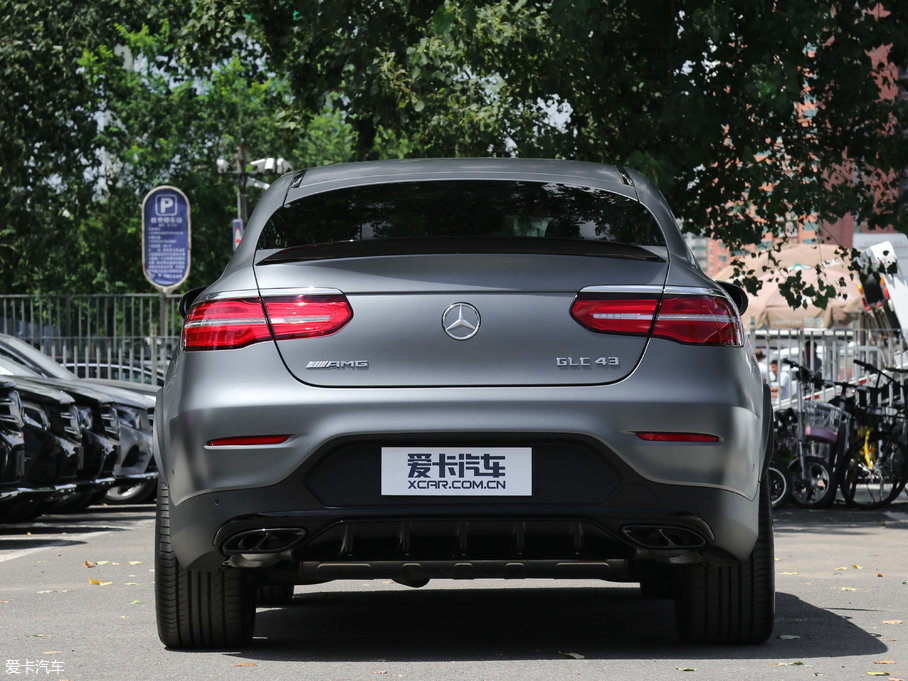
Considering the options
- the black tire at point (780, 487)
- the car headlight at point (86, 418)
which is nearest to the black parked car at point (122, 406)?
the car headlight at point (86, 418)

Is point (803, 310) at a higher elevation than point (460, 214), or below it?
below

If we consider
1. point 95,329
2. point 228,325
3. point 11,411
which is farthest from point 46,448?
point 95,329

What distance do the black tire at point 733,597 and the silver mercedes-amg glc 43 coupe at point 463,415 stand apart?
228 mm

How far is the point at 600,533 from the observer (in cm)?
530

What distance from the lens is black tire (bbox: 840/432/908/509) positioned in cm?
1565

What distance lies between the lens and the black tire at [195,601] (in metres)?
5.73

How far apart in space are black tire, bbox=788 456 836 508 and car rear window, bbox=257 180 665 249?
10.6 metres

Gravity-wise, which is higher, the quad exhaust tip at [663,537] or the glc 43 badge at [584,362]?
the glc 43 badge at [584,362]

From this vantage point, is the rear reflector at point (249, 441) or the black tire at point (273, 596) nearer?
the rear reflector at point (249, 441)

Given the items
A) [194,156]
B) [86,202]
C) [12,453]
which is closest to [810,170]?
[12,453]

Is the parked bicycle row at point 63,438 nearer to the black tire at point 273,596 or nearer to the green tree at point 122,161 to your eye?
the black tire at point 273,596

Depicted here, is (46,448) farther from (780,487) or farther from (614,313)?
(614,313)

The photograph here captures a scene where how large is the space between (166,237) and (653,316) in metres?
16.7

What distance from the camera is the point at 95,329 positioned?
77.7 feet
